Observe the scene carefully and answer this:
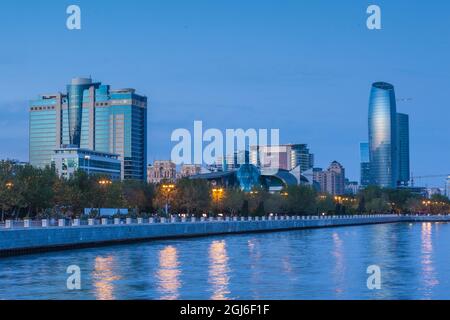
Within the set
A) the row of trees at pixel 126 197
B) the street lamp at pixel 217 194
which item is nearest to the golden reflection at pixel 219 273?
the row of trees at pixel 126 197

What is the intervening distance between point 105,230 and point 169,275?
30731mm

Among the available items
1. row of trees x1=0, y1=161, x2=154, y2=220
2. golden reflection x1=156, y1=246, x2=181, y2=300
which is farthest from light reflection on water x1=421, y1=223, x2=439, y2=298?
row of trees x1=0, y1=161, x2=154, y2=220

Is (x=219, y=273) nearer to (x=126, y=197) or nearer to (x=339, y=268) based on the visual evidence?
(x=339, y=268)

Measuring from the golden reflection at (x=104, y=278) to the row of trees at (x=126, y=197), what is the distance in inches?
1296

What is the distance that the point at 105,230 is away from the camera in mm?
72562

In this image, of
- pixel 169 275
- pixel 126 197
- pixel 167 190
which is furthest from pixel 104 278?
pixel 126 197

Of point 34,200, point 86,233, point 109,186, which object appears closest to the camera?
point 86,233

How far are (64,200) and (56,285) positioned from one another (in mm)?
64583

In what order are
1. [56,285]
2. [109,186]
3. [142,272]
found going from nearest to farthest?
[56,285] < [142,272] < [109,186]

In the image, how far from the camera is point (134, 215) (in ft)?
314

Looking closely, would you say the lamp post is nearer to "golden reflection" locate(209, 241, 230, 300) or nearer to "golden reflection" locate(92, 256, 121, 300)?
"golden reflection" locate(209, 241, 230, 300)

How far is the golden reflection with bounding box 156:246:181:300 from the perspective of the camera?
115 ft
